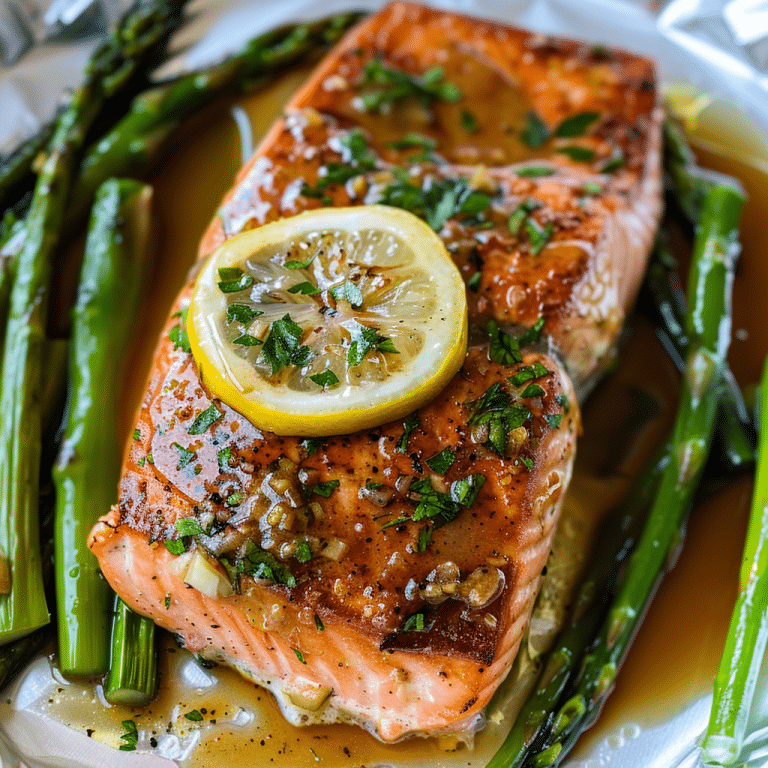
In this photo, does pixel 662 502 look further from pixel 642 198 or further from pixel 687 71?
pixel 687 71

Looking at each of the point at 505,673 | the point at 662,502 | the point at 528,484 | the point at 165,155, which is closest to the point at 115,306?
the point at 165,155

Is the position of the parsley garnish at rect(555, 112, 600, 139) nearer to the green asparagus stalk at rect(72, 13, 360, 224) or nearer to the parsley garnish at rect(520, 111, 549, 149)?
the parsley garnish at rect(520, 111, 549, 149)

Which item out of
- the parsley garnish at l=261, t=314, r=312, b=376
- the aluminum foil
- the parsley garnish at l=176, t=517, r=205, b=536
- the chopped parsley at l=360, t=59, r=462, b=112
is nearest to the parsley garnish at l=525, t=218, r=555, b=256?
the chopped parsley at l=360, t=59, r=462, b=112

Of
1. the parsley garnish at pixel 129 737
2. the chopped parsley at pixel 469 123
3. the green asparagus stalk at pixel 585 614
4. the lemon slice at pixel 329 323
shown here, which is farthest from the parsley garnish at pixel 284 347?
the chopped parsley at pixel 469 123

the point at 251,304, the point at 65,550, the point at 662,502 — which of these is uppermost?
the point at 251,304

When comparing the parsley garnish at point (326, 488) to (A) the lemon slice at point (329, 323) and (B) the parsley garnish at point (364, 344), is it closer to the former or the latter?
(A) the lemon slice at point (329, 323)

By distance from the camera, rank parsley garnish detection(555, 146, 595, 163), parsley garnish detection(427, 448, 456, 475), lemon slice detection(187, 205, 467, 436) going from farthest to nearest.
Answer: parsley garnish detection(555, 146, 595, 163) < parsley garnish detection(427, 448, 456, 475) < lemon slice detection(187, 205, 467, 436)
